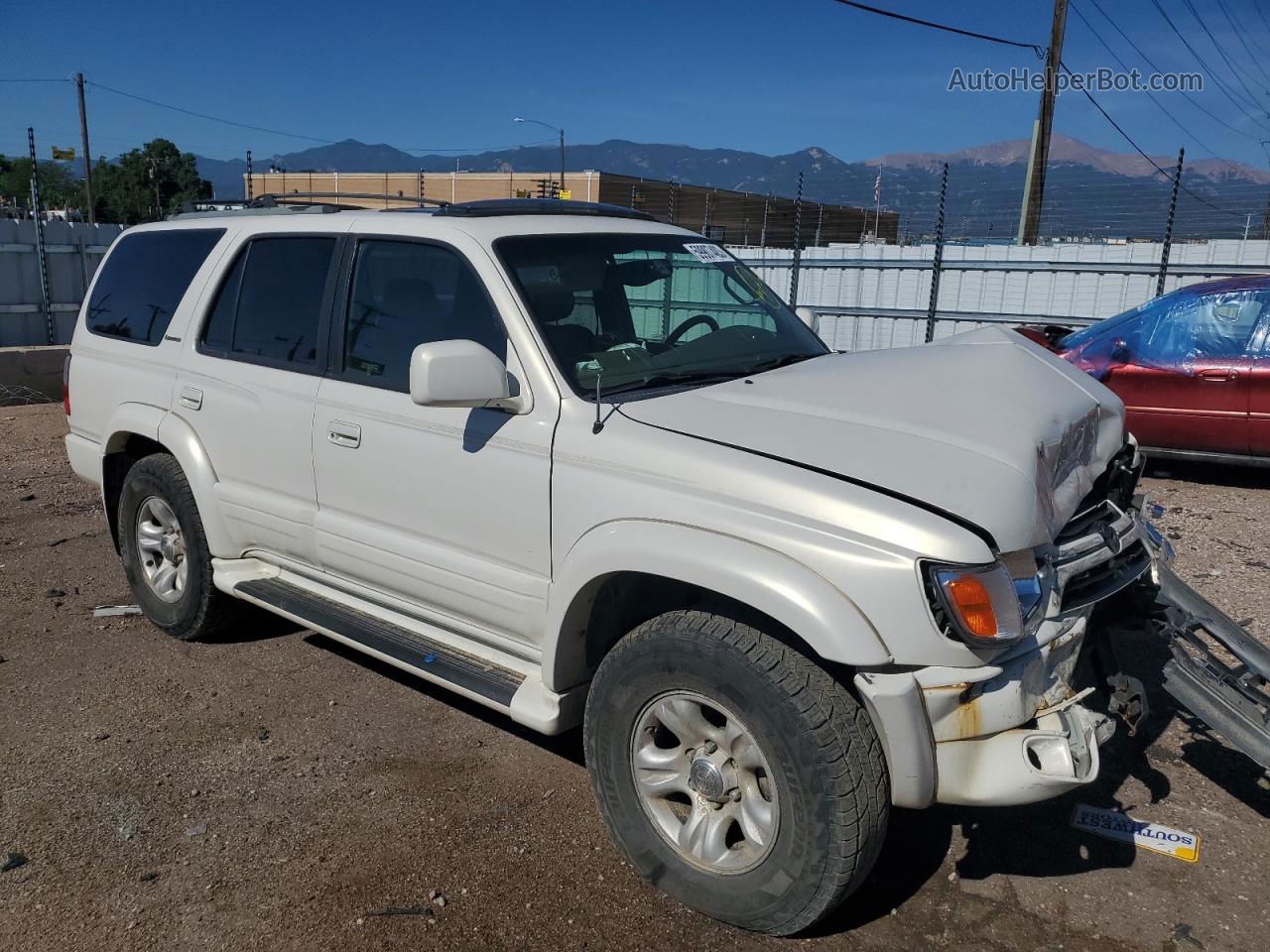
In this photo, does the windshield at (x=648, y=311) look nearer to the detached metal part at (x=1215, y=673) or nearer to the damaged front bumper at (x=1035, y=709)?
the damaged front bumper at (x=1035, y=709)

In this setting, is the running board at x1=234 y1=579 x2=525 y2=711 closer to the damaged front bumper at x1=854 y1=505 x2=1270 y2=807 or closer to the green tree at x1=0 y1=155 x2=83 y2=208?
the damaged front bumper at x1=854 y1=505 x2=1270 y2=807

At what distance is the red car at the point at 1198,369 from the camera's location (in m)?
7.59

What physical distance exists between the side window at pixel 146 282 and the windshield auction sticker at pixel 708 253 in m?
2.16

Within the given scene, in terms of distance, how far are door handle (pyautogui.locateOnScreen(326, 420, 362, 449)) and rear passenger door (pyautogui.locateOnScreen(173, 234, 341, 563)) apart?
154 mm

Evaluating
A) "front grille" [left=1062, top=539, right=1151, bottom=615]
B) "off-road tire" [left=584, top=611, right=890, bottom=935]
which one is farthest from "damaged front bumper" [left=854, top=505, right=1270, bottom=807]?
"off-road tire" [left=584, top=611, right=890, bottom=935]

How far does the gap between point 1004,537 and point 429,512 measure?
191 centimetres

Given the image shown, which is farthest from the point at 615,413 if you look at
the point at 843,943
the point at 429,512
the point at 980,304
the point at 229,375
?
the point at 980,304

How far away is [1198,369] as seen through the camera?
7.75 metres

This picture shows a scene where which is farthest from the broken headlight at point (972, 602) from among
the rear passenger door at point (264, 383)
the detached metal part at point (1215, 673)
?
the rear passenger door at point (264, 383)

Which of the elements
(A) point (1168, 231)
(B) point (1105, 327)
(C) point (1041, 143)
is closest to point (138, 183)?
(C) point (1041, 143)

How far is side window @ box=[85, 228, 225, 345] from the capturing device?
4.72 metres

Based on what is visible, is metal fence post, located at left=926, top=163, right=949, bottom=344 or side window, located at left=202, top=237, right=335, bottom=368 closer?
side window, located at left=202, top=237, right=335, bottom=368

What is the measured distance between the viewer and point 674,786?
2961mm

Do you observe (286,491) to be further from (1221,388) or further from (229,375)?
(1221,388)
